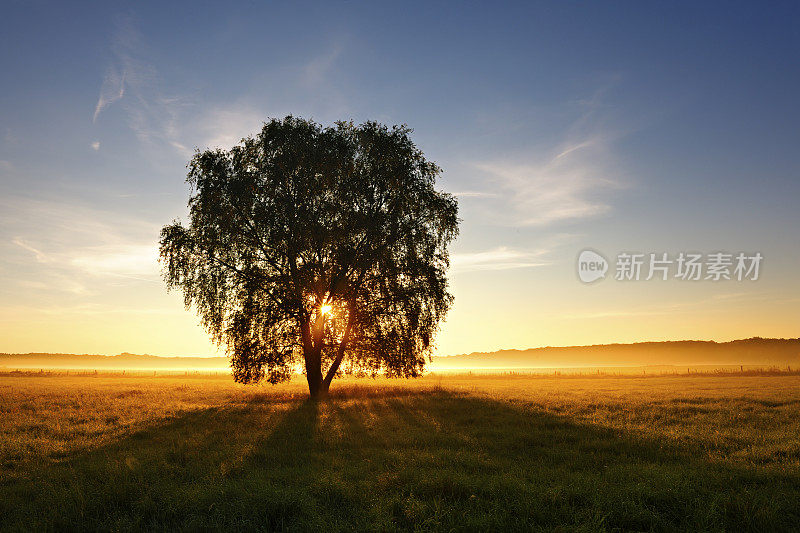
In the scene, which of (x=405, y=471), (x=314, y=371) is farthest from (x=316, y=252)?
(x=405, y=471)

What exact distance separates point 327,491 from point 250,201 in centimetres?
2312

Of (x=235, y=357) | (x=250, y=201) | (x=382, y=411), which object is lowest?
(x=382, y=411)

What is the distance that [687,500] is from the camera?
9.64 meters

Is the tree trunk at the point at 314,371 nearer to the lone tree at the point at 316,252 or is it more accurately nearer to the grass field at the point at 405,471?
the lone tree at the point at 316,252

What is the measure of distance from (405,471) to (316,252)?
2064cm

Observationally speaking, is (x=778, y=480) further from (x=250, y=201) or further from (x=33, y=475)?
(x=250, y=201)

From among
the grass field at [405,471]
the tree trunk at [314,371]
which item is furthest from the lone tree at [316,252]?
the grass field at [405,471]

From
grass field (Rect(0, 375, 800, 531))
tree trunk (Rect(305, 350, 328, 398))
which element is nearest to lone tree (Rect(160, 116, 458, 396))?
tree trunk (Rect(305, 350, 328, 398))

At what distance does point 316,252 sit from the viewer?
30469mm

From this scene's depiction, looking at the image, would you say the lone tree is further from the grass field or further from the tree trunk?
the grass field

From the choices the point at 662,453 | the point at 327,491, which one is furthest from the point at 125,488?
the point at 662,453

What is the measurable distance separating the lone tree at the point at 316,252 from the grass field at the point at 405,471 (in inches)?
344

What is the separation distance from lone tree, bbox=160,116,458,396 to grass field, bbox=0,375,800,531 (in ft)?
28.7

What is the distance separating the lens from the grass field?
903 cm
